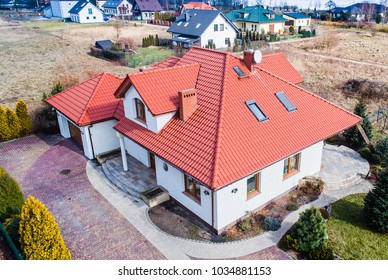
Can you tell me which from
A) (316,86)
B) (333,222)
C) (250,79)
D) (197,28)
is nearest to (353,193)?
(333,222)

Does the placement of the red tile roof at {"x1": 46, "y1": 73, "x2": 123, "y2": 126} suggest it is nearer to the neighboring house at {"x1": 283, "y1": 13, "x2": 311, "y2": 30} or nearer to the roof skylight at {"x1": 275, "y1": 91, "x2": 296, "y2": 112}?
the roof skylight at {"x1": 275, "y1": 91, "x2": 296, "y2": 112}

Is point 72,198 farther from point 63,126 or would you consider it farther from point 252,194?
point 252,194

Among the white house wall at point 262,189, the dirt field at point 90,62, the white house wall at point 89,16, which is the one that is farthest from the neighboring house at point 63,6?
the white house wall at point 262,189

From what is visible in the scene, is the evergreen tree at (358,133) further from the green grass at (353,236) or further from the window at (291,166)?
the window at (291,166)

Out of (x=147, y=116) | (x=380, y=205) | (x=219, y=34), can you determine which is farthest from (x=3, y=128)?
(x=219, y=34)

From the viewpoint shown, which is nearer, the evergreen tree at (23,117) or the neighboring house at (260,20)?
the evergreen tree at (23,117)
